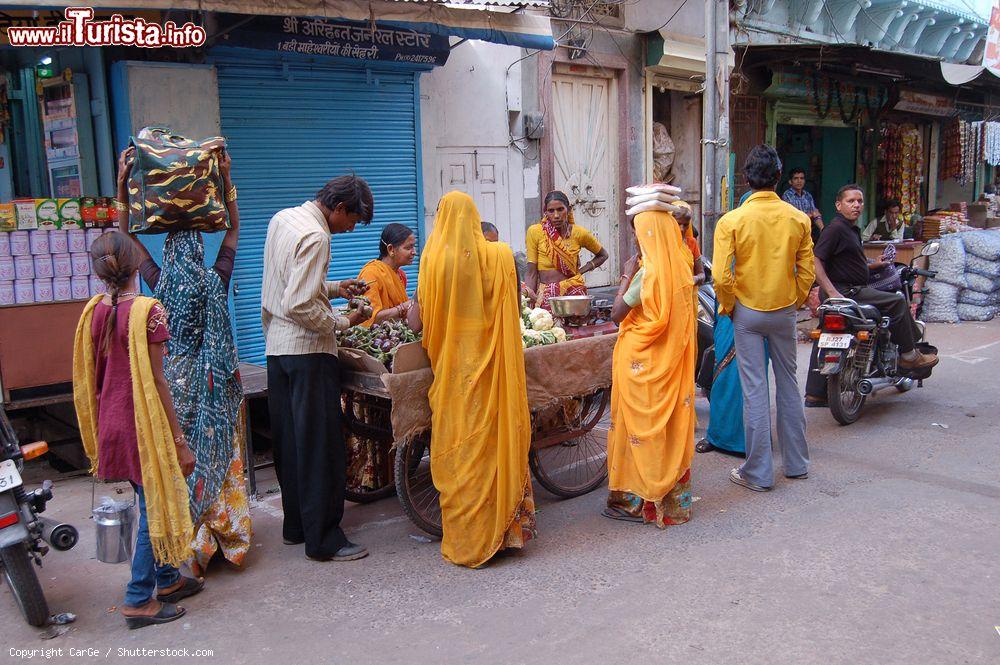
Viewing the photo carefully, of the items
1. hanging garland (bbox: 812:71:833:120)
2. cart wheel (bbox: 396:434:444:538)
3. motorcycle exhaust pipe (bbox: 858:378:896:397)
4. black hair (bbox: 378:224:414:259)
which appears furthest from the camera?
hanging garland (bbox: 812:71:833:120)

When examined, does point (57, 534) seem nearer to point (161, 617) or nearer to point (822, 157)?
point (161, 617)

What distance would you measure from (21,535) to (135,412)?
2.26ft

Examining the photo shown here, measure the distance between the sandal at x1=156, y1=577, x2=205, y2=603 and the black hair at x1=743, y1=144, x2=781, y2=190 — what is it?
372 centimetres

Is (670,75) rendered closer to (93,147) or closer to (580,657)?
(93,147)

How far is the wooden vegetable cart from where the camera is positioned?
4055mm

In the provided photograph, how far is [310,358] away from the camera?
4.04 meters

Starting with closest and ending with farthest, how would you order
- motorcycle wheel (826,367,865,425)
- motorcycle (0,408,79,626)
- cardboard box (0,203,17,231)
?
motorcycle (0,408,79,626), cardboard box (0,203,17,231), motorcycle wheel (826,367,865,425)

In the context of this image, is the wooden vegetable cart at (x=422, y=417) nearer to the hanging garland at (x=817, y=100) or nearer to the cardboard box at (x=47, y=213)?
the cardboard box at (x=47, y=213)

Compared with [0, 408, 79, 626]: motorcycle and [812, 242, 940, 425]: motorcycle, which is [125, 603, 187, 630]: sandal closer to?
[0, 408, 79, 626]: motorcycle

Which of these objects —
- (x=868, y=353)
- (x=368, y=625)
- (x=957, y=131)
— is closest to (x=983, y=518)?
(x=868, y=353)

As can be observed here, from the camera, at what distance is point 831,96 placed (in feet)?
46.1

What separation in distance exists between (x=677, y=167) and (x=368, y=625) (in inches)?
408

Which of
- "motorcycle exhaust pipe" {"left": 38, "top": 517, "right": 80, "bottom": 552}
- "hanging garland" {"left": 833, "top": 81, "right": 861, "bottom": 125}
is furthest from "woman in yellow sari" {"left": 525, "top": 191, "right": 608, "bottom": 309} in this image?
"hanging garland" {"left": 833, "top": 81, "right": 861, "bottom": 125}

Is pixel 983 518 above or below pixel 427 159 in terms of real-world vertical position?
below
